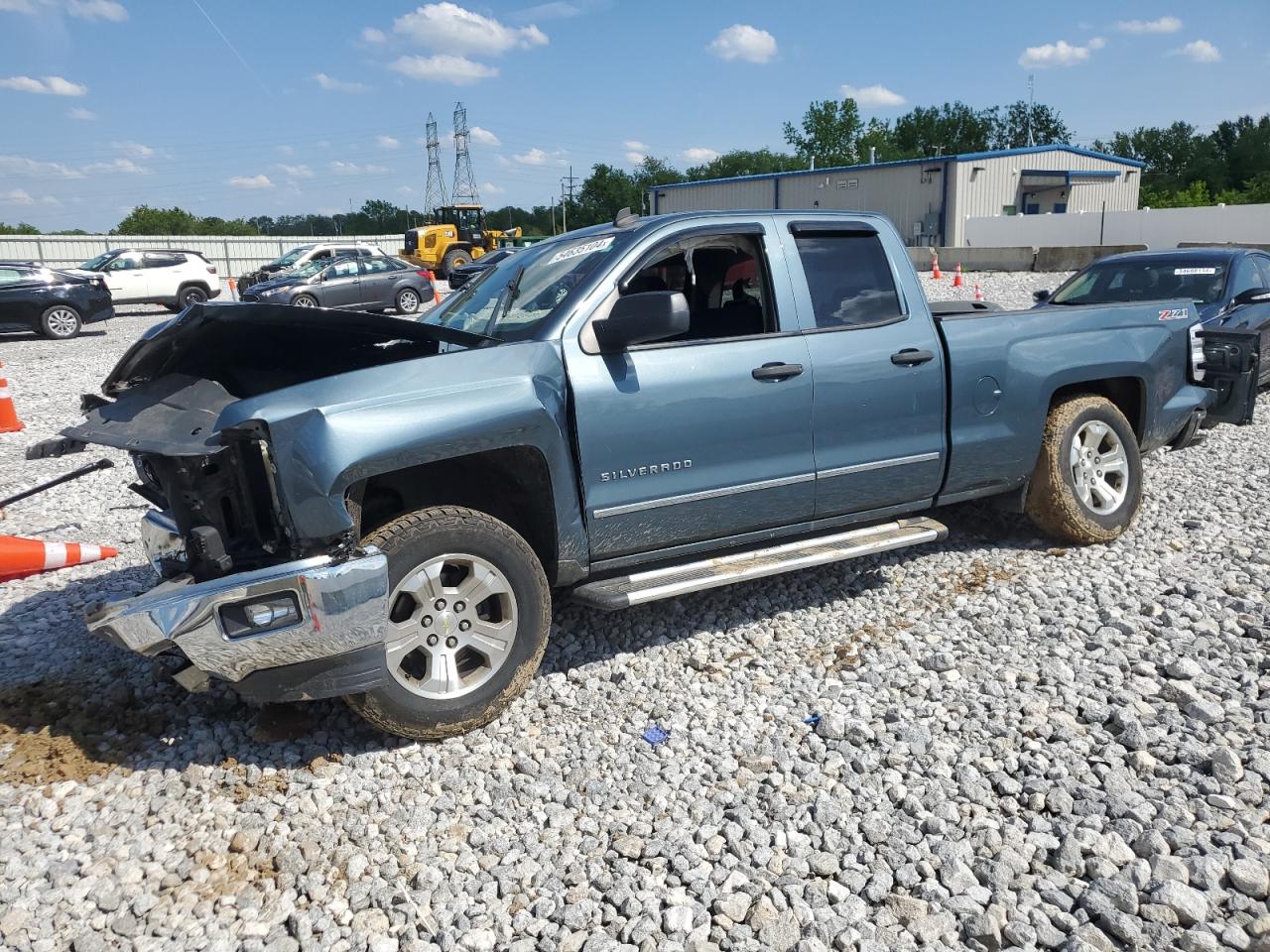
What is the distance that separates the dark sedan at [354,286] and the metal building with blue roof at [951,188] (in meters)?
26.2

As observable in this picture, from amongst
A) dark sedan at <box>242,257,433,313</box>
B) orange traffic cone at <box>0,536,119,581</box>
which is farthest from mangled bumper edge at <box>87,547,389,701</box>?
dark sedan at <box>242,257,433,313</box>

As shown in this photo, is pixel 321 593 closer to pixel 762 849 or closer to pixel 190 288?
pixel 762 849

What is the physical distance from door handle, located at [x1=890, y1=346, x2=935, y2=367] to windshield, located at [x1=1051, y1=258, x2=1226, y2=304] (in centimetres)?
530

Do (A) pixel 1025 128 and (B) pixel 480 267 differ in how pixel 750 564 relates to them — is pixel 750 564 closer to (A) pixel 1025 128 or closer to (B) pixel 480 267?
(B) pixel 480 267

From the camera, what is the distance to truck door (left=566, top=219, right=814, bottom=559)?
12.7 feet

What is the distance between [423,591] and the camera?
3.51 metres

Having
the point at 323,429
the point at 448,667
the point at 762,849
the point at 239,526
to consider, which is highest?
the point at 323,429

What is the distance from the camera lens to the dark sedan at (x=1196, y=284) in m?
8.87

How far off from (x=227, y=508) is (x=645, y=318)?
1.75 metres

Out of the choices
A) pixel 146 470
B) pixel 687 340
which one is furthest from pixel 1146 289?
pixel 146 470

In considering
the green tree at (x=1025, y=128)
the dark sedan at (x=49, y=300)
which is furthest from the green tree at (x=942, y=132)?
the dark sedan at (x=49, y=300)

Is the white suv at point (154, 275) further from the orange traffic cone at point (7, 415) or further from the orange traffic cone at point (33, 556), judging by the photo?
the orange traffic cone at point (33, 556)

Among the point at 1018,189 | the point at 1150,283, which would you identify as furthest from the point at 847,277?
the point at 1018,189

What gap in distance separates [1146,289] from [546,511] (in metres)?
7.85
